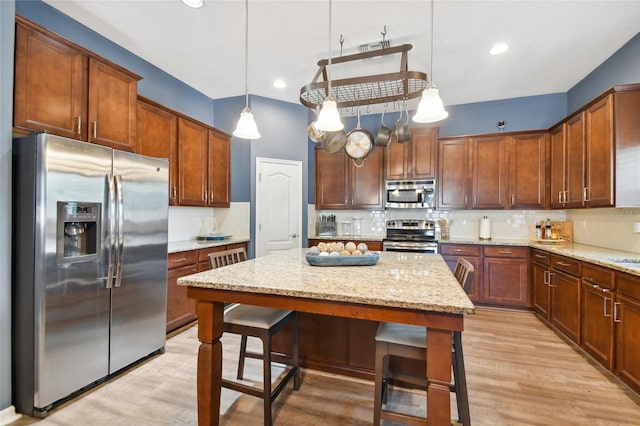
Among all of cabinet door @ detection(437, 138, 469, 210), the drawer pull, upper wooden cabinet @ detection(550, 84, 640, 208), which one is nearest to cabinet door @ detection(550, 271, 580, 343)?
the drawer pull

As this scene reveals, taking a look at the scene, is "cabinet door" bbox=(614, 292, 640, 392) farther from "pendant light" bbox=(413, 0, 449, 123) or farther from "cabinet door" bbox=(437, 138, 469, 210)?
"cabinet door" bbox=(437, 138, 469, 210)

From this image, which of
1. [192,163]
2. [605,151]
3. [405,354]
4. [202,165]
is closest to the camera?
[405,354]

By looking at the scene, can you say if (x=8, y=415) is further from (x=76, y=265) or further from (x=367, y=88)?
(x=367, y=88)

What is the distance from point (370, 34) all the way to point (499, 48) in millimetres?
1381

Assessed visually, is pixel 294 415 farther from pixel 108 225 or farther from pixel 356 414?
pixel 108 225

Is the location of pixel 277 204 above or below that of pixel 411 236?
above

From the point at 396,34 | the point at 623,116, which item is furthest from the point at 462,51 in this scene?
the point at 623,116

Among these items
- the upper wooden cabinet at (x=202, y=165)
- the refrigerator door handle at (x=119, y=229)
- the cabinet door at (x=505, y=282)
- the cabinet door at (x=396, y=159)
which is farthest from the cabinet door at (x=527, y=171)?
the refrigerator door handle at (x=119, y=229)

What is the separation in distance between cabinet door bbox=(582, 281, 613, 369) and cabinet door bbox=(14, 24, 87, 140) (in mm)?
4353

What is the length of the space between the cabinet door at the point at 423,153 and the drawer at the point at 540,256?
1624mm

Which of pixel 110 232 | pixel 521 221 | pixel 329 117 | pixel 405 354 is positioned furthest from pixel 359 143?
pixel 521 221

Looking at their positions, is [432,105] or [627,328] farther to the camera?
[627,328]

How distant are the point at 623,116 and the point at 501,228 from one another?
2.21m

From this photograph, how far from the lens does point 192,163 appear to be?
147 inches
